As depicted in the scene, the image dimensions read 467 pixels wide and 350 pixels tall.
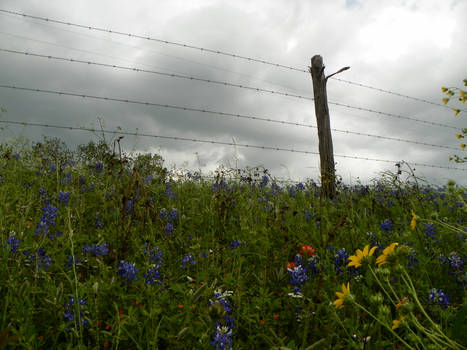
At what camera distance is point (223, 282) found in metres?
2.03

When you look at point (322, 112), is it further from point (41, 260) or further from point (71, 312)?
point (71, 312)

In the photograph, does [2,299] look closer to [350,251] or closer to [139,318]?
Result: [139,318]

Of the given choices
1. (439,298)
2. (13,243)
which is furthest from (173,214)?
(439,298)

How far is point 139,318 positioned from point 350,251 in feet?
5.47

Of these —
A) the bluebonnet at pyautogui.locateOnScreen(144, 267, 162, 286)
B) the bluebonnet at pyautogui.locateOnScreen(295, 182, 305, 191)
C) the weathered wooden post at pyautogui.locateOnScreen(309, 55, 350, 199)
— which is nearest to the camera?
the bluebonnet at pyautogui.locateOnScreen(144, 267, 162, 286)

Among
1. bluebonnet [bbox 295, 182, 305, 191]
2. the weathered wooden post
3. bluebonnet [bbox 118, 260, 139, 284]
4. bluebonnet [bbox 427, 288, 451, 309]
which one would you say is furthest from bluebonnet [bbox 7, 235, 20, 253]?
the weathered wooden post

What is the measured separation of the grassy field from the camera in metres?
1.39

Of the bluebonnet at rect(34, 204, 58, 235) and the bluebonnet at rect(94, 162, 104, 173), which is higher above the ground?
the bluebonnet at rect(94, 162, 104, 173)

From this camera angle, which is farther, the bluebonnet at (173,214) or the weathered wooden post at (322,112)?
the weathered wooden post at (322,112)

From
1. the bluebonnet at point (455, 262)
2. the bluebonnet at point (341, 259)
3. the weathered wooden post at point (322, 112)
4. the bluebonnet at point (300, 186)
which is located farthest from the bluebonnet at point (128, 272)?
the weathered wooden post at point (322, 112)

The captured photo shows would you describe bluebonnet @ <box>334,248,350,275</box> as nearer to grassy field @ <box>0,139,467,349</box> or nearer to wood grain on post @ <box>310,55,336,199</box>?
grassy field @ <box>0,139,467,349</box>

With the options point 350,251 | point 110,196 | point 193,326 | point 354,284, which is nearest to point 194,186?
point 110,196

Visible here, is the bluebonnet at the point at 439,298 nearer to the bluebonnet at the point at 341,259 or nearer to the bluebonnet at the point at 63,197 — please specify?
the bluebonnet at the point at 341,259

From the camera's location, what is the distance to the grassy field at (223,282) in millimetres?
1388
